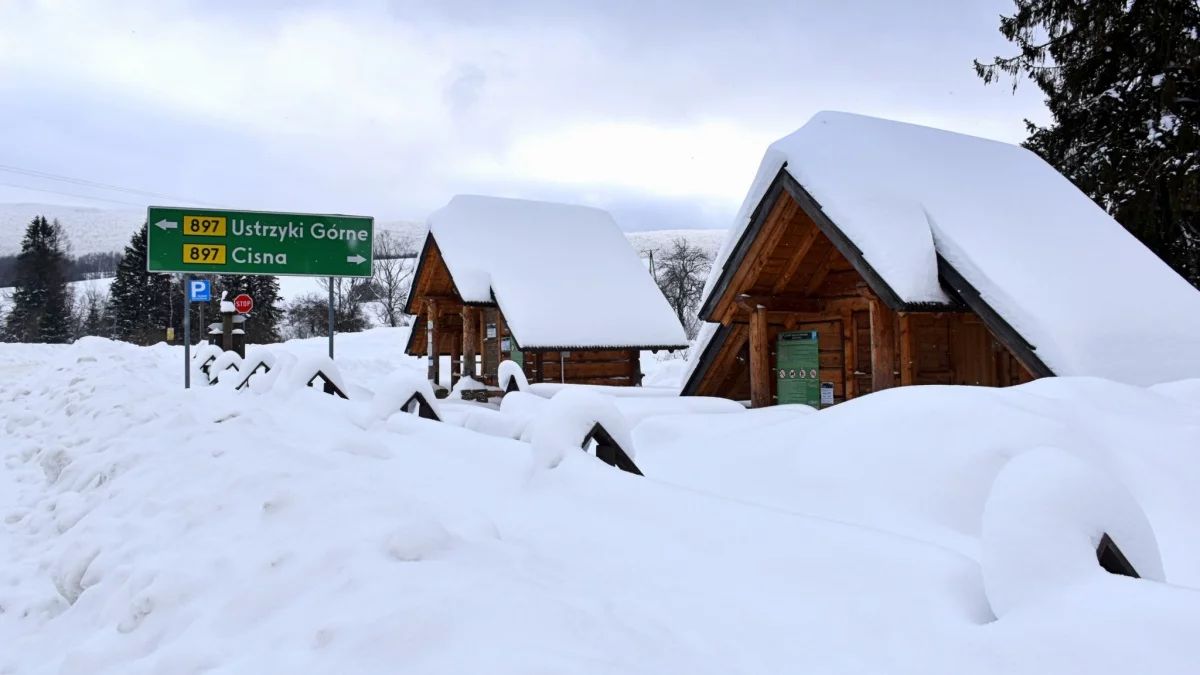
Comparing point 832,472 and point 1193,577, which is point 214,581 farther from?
point 1193,577

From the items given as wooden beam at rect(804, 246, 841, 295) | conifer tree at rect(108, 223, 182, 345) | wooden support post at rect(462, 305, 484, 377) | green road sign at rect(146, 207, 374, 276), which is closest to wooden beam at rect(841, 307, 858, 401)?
wooden beam at rect(804, 246, 841, 295)

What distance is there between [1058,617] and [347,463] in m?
4.28

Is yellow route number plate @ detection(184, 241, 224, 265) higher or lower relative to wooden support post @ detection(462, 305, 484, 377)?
higher

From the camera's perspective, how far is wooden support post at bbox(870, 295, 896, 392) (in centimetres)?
912

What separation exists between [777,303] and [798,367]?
1.25 m

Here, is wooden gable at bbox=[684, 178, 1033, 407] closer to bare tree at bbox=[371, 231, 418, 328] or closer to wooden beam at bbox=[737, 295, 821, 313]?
wooden beam at bbox=[737, 295, 821, 313]

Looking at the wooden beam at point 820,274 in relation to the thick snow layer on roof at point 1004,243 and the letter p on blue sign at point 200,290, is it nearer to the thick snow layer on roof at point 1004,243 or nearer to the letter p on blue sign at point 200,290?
the thick snow layer on roof at point 1004,243

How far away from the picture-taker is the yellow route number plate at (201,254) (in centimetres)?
1201

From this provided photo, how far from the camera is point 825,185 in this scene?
908 cm

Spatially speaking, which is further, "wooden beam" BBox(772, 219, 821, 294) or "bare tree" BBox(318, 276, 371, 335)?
"bare tree" BBox(318, 276, 371, 335)

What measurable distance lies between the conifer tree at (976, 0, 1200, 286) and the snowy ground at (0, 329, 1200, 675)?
11.2 metres

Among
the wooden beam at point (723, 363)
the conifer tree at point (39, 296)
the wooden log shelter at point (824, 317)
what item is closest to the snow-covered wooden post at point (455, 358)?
the wooden beam at point (723, 363)

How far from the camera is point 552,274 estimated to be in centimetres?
1909

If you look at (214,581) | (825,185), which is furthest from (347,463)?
(825,185)
